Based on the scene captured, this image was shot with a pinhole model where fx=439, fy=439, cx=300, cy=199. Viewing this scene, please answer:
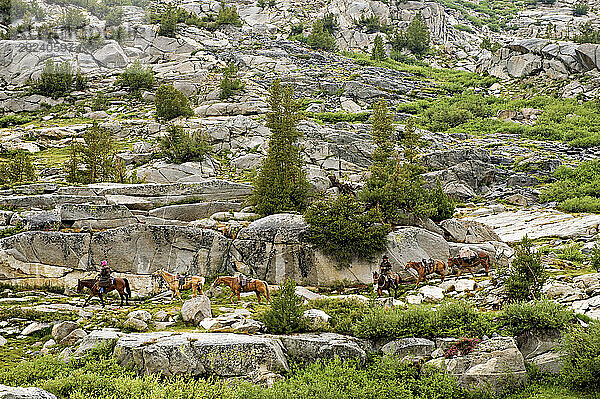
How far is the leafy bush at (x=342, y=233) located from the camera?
20.6 m

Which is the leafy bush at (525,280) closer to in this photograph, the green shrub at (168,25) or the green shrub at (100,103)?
the green shrub at (100,103)

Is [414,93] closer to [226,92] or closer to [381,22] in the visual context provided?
[226,92]

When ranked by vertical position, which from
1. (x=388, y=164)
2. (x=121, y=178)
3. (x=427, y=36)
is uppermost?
(x=427, y=36)

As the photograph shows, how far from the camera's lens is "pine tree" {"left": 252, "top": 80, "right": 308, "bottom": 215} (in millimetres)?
24562

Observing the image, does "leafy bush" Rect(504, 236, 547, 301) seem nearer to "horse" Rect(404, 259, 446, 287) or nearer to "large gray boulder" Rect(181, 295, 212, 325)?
"horse" Rect(404, 259, 446, 287)

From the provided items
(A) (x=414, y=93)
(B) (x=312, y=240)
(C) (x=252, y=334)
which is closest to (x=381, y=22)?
(A) (x=414, y=93)

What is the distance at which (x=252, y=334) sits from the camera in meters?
13.0

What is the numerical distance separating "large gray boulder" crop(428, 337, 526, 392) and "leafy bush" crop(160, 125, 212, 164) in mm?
29777

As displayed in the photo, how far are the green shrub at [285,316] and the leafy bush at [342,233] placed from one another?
727cm

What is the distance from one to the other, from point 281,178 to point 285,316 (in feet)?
42.6

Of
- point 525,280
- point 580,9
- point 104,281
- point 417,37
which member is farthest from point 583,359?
point 580,9

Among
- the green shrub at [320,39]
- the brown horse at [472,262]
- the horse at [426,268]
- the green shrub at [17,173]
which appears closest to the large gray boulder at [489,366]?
the horse at [426,268]

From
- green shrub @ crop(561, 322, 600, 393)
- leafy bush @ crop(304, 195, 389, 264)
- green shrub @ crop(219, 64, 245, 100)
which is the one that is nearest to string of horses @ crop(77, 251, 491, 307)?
leafy bush @ crop(304, 195, 389, 264)

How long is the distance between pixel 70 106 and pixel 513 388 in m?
59.8
